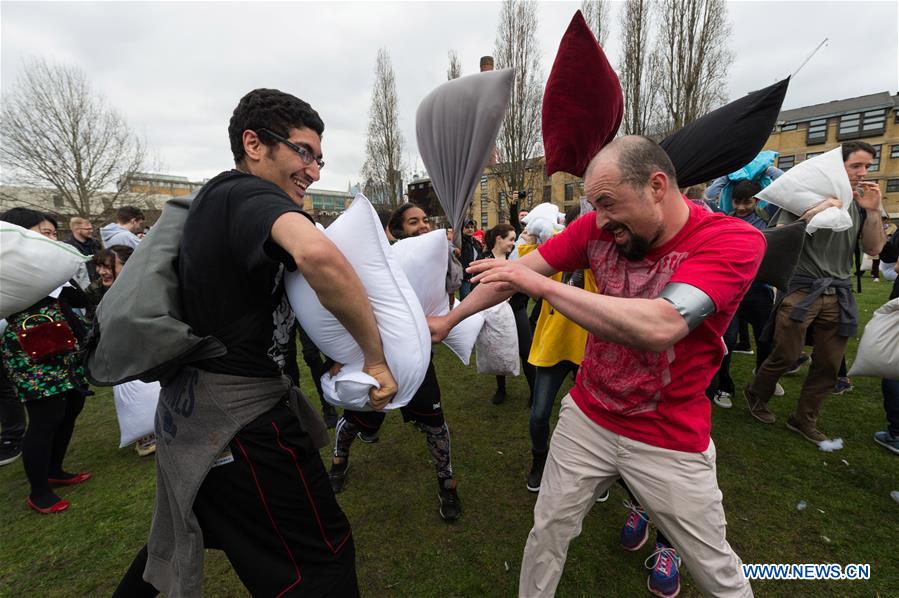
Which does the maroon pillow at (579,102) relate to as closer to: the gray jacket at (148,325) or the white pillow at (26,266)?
the gray jacket at (148,325)

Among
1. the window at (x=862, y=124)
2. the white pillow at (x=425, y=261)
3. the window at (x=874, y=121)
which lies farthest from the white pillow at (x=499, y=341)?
the window at (x=874, y=121)

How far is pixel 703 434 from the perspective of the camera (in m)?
1.47

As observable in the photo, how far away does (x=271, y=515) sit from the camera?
1.29m

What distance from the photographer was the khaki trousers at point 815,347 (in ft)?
10.4

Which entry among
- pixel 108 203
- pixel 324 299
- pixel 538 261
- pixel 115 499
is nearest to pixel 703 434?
pixel 538 261

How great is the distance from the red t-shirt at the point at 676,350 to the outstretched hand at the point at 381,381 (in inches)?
34.4

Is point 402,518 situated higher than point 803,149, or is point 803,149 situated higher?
point 803,149

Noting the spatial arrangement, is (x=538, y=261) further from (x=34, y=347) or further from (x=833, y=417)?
(x=833, y=417)

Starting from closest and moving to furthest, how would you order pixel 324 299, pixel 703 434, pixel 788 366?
pixel 324 299, pixel 703 434, pixel 788 366

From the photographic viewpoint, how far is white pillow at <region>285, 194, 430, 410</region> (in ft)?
4.30

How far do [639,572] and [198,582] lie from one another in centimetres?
214

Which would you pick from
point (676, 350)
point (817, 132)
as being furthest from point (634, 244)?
point (817, 132)

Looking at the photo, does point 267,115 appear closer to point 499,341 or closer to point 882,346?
point 499,341

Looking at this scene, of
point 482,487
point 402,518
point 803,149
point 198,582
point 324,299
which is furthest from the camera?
point 803,149
